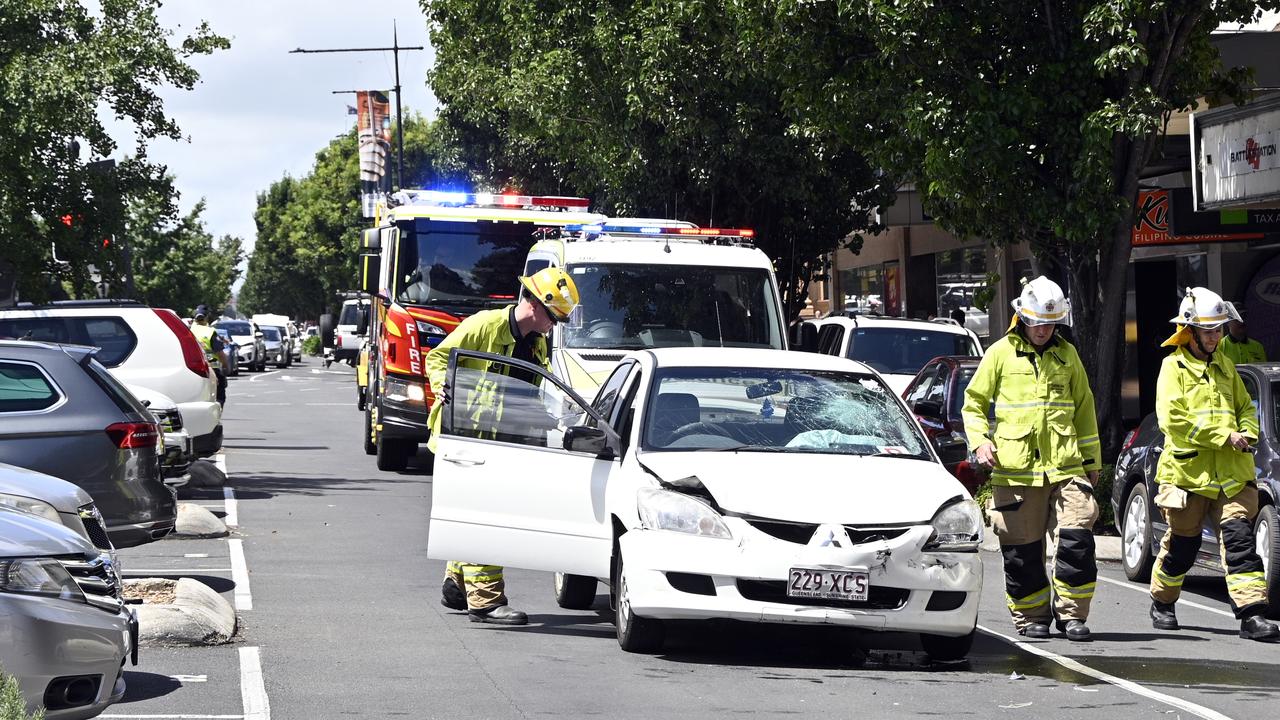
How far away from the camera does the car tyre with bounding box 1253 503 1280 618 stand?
416 inches

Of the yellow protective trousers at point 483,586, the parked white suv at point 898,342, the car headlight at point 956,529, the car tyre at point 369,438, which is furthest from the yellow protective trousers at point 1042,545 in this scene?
the car tyre at point 369,438

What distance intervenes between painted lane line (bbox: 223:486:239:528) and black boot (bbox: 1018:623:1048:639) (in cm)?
724

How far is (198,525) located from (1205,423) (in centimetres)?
754

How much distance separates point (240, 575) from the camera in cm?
1184

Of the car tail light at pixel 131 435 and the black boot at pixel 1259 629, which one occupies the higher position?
the car tail light at pixel 131 435

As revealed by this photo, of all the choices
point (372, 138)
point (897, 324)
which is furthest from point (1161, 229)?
point (372, 138)

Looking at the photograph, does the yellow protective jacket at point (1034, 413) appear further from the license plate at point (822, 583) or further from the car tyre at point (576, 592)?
the car tyre at point (576, 592)

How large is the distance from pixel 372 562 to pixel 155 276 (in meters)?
67.8

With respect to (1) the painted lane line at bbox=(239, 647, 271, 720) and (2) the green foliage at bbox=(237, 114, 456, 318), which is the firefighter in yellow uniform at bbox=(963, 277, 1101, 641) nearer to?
(1) the painted lane line at bbox=(239, 647, 271, 720)

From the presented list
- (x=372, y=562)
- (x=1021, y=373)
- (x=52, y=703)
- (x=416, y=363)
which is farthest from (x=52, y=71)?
(x=52, y=703)

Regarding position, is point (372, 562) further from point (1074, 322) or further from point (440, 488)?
point (1074, 322)

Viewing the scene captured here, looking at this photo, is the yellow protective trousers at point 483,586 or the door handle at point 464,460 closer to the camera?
the door handle at point 464,460

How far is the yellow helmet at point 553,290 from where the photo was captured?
9.85 meters

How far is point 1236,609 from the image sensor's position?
33.2 ft
